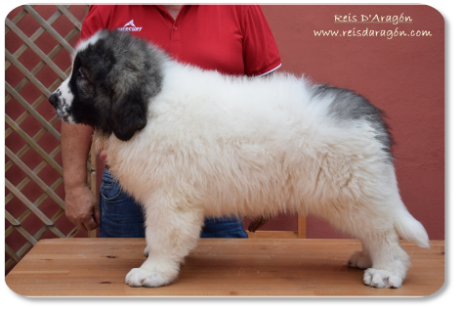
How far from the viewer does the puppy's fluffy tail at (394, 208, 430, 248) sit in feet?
6.28

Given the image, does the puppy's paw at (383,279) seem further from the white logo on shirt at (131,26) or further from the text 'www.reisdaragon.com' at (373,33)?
the white logo on shirt at (131,26)

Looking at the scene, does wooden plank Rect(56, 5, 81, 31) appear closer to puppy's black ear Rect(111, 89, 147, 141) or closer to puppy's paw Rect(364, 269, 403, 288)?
puppy's black ear Rect(111, 89, 147, 141)

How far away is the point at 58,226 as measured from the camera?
3447mm

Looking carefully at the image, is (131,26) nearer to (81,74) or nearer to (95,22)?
(95,22)

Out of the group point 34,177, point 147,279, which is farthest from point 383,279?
point 34,177

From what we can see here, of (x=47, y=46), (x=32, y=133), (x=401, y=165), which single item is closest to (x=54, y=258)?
(x=32, y=133)

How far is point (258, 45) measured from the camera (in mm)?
2482

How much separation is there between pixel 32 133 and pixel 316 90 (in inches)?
79.3

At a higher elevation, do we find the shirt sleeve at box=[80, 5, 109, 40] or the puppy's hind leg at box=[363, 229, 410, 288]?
the shirt sleeve at box=[80, 5, 109, 40]

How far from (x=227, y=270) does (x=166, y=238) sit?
15.6 inches

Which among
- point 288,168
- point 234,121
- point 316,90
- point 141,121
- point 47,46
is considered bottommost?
Answer: point 288,168

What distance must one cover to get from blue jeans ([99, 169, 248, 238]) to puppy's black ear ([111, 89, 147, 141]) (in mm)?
893

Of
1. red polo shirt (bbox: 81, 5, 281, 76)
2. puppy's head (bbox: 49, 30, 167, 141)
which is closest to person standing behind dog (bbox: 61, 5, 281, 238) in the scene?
red polo shirt (bbox: 81, 5, 281, 76)

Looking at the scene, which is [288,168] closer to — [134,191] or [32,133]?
[134,191]
